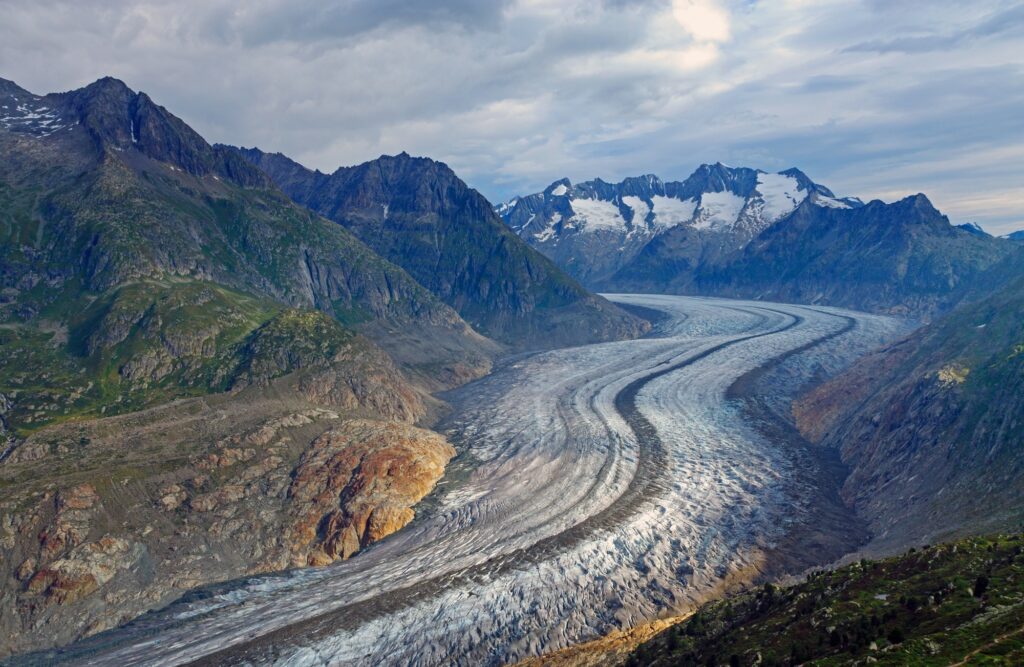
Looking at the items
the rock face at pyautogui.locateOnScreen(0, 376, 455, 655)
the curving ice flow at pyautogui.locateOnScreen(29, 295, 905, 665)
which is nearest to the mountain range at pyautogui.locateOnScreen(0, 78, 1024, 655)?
the rock face at pyautogui.locateOnScreen(0, 376, 455, 655)

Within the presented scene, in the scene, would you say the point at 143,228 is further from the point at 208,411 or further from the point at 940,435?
the point at 940,435

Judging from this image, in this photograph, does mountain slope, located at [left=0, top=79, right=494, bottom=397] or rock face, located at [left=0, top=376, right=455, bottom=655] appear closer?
rock face, located at [left=0, top=376, right=455, bottom=655]

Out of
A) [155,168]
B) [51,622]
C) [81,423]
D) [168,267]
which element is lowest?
[51,622]

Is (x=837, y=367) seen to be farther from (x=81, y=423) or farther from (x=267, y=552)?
(x=81, y=423)

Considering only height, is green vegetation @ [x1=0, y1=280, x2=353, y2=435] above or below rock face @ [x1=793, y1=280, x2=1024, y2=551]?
above

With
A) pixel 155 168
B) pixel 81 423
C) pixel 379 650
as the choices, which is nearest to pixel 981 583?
pixel 379 650

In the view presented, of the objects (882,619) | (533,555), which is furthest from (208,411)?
(882,619)

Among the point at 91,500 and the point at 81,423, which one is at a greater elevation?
the point at 81,423

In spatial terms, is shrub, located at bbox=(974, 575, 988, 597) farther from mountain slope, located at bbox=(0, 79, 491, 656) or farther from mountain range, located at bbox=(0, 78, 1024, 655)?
mountain slope, located at bbox=(0, 79, 491, 656)

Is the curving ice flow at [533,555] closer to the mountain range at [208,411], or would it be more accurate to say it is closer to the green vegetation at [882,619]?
the mountain range at [208,411]
